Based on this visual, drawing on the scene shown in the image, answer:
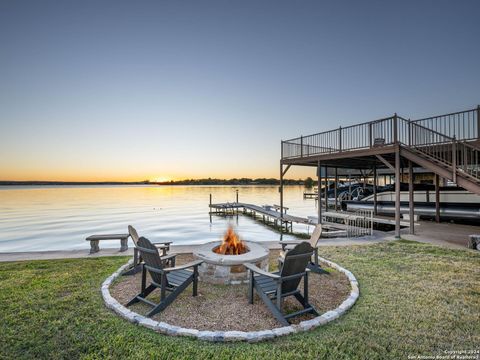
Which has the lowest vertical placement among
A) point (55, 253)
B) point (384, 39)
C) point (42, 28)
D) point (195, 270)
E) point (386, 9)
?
point (55, 253)

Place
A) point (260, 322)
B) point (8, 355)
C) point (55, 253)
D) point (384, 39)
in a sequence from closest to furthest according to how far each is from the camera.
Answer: point (8, 355) → point (260, 322) → point (55, 253) → point (384, 39)

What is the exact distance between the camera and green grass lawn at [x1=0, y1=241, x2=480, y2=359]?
2.50 m

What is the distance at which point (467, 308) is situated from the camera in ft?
11.2

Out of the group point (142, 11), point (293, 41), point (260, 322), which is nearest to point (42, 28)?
point (142, 11)

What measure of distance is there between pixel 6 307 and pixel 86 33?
12.5 metres

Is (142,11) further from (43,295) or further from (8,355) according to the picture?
(8,355)

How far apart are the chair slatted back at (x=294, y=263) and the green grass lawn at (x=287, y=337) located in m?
0.64

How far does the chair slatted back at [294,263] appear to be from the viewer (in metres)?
3.16

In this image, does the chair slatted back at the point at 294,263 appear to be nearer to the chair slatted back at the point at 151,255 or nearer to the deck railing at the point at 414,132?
the chair slatted back at the point at 151,255

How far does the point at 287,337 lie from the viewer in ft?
9.07

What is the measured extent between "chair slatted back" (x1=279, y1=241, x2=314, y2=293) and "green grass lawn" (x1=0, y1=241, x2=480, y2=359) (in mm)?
641

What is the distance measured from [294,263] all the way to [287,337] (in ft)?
2.82

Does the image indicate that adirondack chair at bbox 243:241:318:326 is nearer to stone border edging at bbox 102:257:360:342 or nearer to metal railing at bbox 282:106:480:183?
stone border edging at bbox 102:257:360:342

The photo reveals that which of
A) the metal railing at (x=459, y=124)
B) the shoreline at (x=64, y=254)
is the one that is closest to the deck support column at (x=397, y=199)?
the metal railing at (x=459, y=124)
